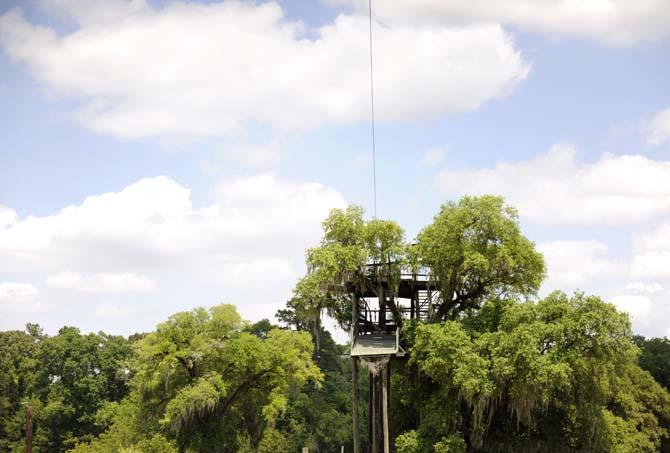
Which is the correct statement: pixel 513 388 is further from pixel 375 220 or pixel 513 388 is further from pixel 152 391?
pixel 152 391

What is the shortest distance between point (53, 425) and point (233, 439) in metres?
27.3

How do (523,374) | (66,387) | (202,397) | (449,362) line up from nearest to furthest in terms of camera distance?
(523,374) < (449,362) < (202,397) < (66,387)

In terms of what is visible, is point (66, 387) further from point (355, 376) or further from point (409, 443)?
point (409, 443)

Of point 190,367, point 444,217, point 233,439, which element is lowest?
point 233,439

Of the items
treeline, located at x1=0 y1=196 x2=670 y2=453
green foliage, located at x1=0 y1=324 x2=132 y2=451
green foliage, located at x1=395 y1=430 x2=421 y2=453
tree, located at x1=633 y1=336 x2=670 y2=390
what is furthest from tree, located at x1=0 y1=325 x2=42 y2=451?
tree, located at x1=633 y1=336 x2=670 y2=390

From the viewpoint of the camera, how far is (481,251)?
36.8 m

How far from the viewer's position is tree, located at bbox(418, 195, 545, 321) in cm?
3650

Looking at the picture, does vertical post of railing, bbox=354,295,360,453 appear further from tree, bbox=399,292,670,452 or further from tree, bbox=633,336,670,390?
tree, bbox=633,336,670,390

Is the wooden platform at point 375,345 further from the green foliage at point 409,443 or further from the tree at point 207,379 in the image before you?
the tree at point 207,379

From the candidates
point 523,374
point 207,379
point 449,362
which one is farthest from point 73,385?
point 523,374

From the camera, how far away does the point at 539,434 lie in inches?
1432

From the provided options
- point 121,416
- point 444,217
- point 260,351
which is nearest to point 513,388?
point 444,217

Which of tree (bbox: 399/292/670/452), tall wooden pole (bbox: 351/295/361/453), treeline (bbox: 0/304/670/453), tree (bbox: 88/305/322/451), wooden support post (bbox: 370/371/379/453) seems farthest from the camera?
tree (bbox: 88/305/322/451)

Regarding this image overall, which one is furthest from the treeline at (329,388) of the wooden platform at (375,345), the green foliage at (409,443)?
the wooden platform at (375,345)
